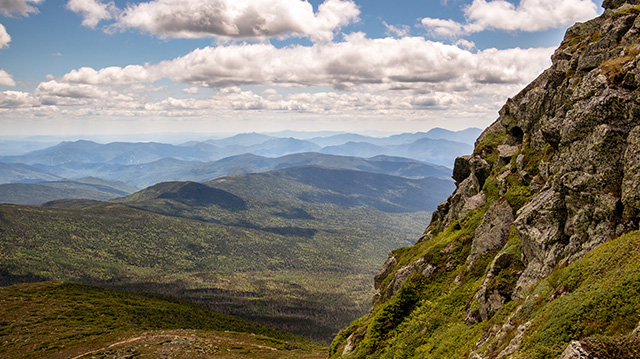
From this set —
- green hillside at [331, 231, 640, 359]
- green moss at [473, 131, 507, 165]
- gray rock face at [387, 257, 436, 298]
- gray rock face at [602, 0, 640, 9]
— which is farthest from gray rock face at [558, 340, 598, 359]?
gray rock face at [602, 0, 640, 9]

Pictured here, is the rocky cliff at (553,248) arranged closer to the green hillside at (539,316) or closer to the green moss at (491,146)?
the green hillside at (539,316)

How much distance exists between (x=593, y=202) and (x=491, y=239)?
1204 cm

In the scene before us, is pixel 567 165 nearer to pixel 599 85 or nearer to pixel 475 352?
pixel 599 85

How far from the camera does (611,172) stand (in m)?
23.1

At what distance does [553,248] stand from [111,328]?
153m

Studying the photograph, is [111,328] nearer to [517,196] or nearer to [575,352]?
[517,196]

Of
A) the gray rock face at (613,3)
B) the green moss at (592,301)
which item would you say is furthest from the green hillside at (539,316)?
the gray rock face at (613,3)

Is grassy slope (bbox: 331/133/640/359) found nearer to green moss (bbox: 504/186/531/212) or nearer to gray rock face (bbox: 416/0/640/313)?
green moss (bbox: 504/186/531/212)

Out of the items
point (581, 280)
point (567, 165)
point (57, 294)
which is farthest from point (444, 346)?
point (57, 294)

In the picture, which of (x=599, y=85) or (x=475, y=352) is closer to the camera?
(x=475, y=352)

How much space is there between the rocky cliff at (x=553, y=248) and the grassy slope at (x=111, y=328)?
67821 millimetres

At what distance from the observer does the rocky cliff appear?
51.7ft

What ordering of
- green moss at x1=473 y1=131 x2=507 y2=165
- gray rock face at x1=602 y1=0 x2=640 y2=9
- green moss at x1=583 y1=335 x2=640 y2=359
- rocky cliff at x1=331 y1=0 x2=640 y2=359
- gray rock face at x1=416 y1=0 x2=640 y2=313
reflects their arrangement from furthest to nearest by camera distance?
green moss at x1=473 y1=131 x2=507 y2=165
gray rock face at x1=602 y1=0 x2=640 y2=9
gray rock face at x1=416 y1=0 x2=640 y2=313
rocky cliff at x1=331 y1=0 x2=640 y2=359
green moss at x1=583 y1=335 x2=640 y2=359

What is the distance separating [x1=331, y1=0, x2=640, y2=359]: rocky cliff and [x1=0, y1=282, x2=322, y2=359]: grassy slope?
67.8 m
